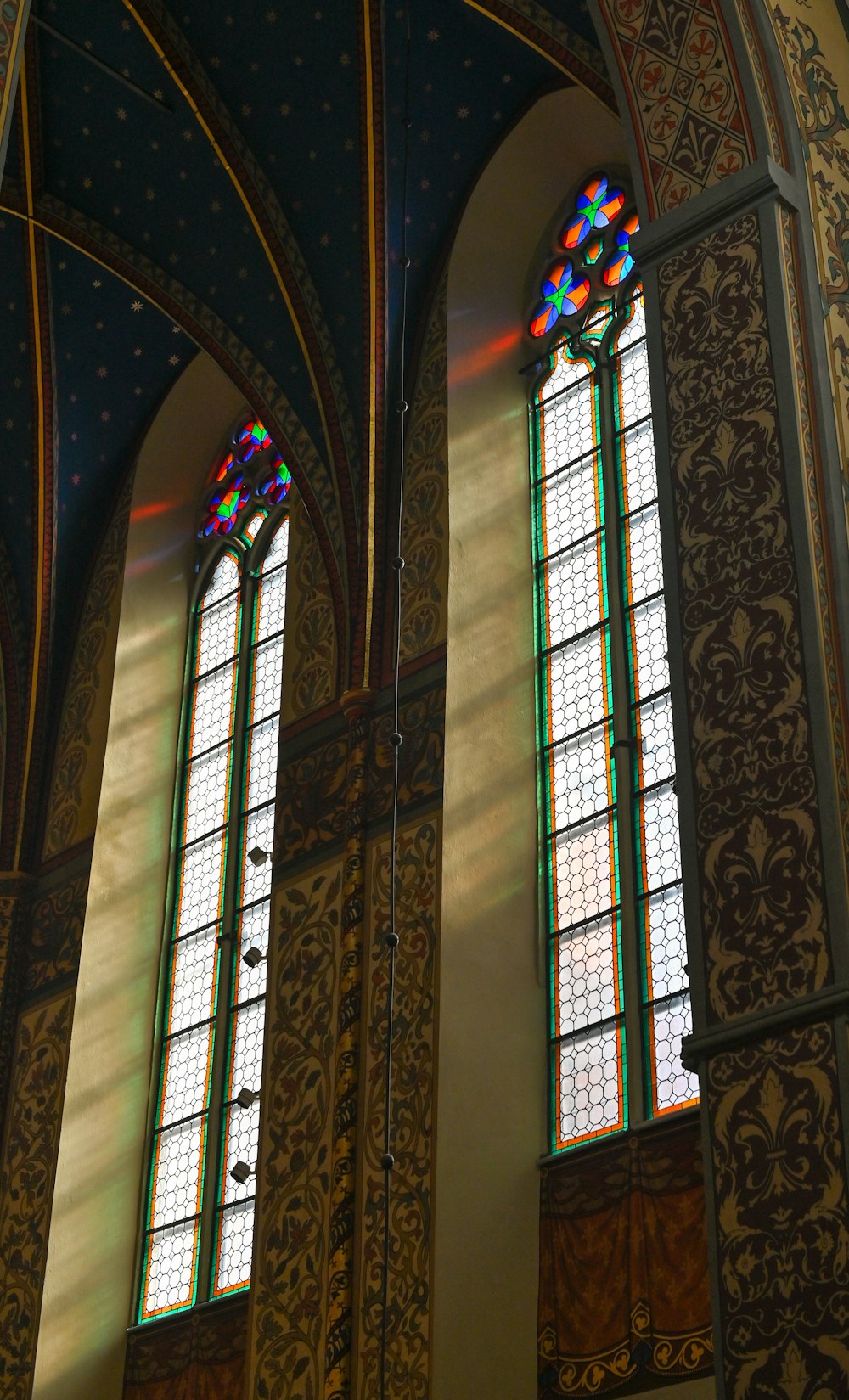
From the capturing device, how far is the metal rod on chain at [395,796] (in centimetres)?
845

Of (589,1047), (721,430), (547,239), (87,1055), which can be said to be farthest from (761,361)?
(87,1055)

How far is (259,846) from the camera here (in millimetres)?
11141

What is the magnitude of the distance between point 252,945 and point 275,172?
14.8 feet

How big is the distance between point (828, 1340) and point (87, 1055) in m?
7.47

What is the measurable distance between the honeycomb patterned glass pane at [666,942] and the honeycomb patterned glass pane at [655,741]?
590 millimetres

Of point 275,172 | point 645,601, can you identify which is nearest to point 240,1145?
point 645,601

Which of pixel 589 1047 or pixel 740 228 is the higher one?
pixel 740 228

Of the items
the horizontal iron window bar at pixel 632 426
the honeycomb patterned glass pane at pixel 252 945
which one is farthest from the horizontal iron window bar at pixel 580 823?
the horizontal iron window bar at pixel 632 426

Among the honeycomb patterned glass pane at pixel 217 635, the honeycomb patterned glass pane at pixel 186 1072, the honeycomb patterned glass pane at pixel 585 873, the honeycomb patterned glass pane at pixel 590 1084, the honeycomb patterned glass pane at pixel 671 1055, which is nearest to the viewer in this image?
the honeycomb patterned glass pane at pixel 671 1055

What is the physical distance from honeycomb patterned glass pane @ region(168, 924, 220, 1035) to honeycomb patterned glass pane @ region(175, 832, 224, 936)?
0.10 metres

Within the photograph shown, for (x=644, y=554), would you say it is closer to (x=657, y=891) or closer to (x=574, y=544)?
(x=574, y=544)

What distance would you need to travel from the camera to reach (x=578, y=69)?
9.73 m

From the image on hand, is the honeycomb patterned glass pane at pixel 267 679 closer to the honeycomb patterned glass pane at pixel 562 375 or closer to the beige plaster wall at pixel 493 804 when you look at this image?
the beige plaster wall at pixel 493 804

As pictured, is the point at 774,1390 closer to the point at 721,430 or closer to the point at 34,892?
the point at 721,430
